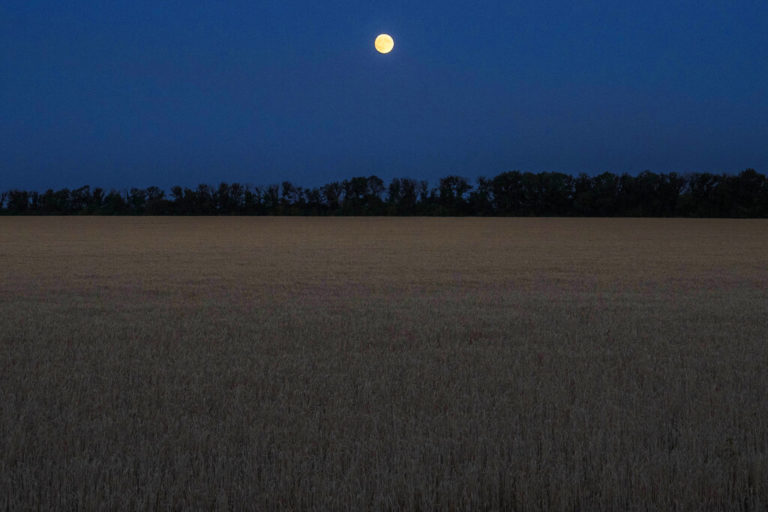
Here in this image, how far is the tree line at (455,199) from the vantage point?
3782 inches

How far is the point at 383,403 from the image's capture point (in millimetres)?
6105

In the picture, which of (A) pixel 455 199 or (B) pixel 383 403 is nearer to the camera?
(B) pixel 383 403

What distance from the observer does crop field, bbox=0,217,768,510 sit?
426 centimetres

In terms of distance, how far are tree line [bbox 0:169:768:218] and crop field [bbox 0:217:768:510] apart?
89.4 metres

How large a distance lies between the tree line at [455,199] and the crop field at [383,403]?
8936 centimetres

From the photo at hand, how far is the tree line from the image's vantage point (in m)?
96.1

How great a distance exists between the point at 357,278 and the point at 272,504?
579 inches

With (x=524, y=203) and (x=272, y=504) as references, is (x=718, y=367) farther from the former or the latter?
(x=524, y=203)

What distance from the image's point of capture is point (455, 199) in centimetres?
10406

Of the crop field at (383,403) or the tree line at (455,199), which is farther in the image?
the tree line at (455,199)

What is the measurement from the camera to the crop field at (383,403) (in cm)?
426

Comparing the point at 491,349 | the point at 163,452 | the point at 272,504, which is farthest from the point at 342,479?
the point at 491,349

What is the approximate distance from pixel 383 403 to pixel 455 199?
326 feet

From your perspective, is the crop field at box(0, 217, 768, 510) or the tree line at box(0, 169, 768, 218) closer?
the crop field at box(0, 217, 768, 510)
